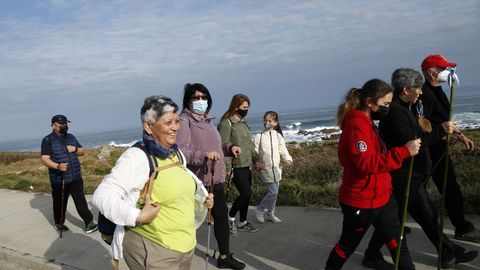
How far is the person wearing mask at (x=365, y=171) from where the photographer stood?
2.95 meters

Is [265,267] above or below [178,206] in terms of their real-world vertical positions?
below

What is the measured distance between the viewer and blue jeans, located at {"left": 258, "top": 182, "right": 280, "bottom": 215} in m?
5.61

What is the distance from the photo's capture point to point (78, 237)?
20.1ft

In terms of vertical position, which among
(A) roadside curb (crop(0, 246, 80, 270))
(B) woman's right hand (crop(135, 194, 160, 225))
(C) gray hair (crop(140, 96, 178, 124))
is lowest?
(A) roadside curb (crop(0, 246, 80, 270))

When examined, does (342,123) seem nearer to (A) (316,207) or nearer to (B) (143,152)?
(B) (143,152)

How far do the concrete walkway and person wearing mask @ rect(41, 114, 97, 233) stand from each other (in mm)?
313

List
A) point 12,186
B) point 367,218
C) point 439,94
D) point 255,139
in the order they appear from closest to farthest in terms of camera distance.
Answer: point 367,218 < point 439,94 < point 255,139 < point 12,186

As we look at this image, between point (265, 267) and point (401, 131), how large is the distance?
6.70 ft

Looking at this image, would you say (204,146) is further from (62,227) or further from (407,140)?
(62,227)

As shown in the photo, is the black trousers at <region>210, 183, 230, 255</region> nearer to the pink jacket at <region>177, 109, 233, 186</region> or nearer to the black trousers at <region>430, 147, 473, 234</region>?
the pink jacket at <region>177, 109, 233, 186</region>

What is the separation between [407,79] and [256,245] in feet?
8.73

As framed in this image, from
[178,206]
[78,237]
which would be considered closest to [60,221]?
[78,237]

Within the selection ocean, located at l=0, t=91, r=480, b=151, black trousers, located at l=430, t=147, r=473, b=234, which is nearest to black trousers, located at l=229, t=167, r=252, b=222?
ocean, located at l=0, t=91, r=480, b=151

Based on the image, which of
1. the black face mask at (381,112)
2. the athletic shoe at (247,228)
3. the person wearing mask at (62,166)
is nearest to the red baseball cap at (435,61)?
the black face mask at (381,112)
